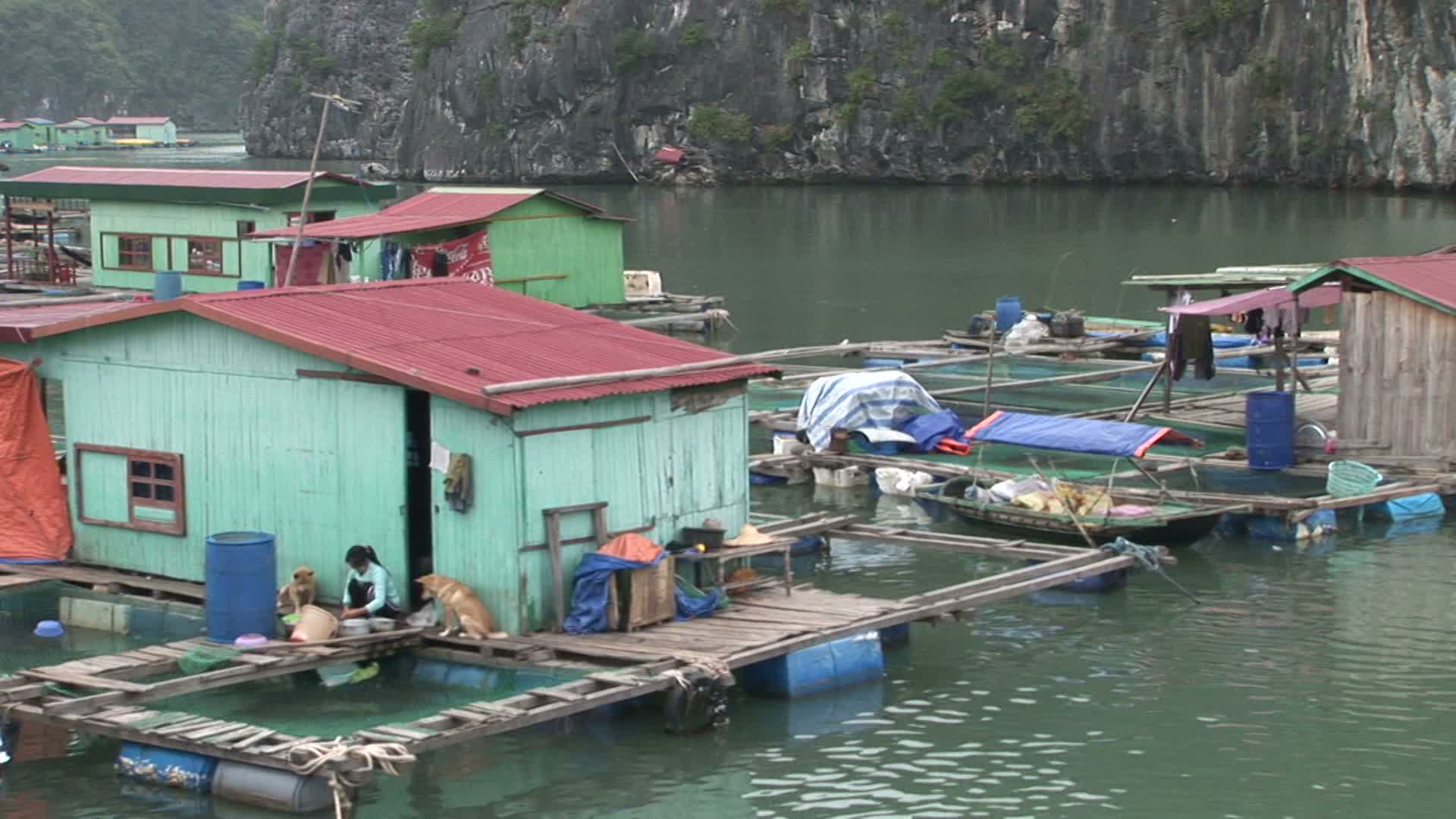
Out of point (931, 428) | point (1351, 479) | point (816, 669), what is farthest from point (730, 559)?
point (931, 428)

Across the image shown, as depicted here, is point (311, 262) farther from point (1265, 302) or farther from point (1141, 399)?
point (1265, 302)

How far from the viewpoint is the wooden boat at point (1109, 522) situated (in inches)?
949

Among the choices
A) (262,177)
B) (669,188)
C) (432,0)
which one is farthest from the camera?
(432,0)

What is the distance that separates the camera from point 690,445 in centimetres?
1925

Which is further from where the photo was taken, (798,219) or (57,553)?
(798,219)

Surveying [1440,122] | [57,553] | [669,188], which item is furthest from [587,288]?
[669,188]

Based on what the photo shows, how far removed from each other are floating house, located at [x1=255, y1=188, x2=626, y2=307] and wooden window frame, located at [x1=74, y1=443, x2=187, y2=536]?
68.1 ft

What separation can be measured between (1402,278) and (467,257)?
868 inches

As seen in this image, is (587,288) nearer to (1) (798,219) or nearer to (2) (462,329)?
(2) (462,329)

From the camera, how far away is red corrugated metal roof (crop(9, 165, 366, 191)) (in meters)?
45.0

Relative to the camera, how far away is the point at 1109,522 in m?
24.2

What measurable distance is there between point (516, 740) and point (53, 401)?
23.5 m

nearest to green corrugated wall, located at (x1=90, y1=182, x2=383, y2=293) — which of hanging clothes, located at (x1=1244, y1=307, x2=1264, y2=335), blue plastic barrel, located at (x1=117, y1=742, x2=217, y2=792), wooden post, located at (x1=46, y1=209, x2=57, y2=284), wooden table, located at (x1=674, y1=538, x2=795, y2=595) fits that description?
wooden post, located at (x1=46, y1=209, x2=57, y2=284)

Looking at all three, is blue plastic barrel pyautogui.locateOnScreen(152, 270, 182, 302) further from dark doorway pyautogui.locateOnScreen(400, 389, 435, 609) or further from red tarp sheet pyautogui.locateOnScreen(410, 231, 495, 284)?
dark doorway pyautogui.locateOnScreen(400, 389, 435, 609)
